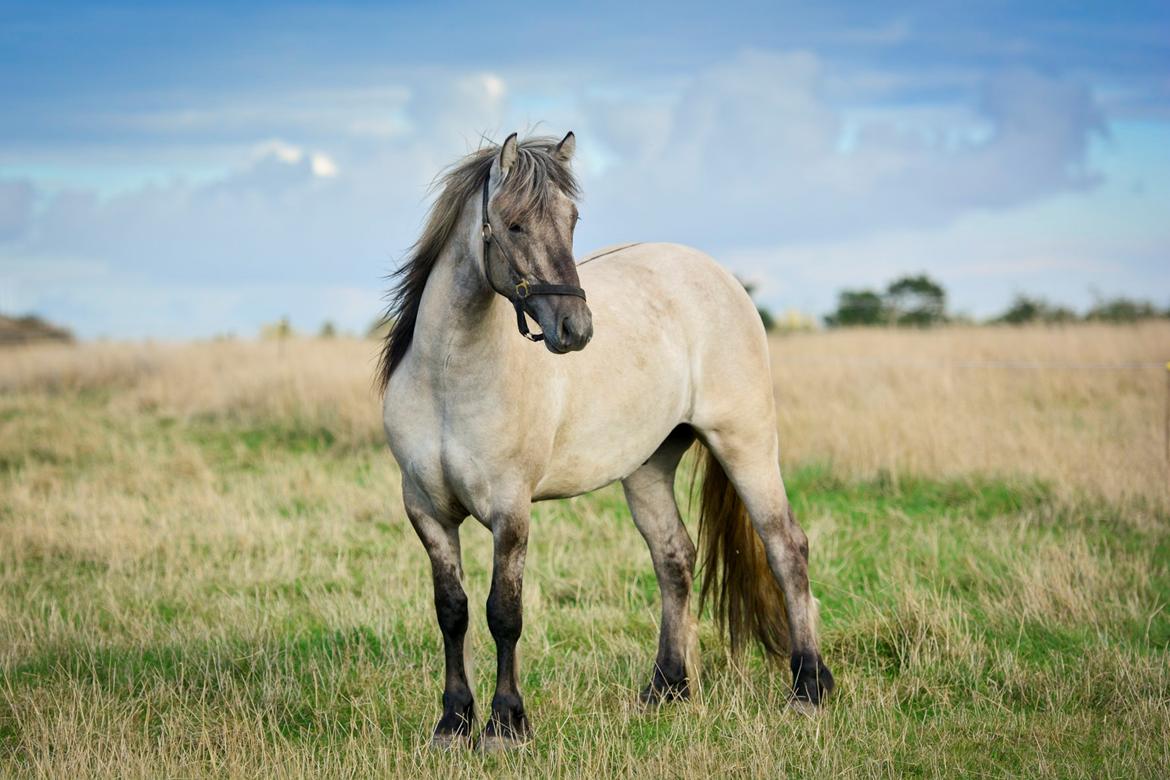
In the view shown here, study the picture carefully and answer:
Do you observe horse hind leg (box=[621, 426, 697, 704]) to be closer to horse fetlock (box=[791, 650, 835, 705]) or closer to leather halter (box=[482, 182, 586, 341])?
horse fetlock (box=[791, 650, 835, 705])

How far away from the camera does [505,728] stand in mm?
4457

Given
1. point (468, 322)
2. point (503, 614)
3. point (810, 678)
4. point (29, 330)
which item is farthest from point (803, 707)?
point (29, 330)

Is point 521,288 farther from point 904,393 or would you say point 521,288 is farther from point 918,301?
point 918,301

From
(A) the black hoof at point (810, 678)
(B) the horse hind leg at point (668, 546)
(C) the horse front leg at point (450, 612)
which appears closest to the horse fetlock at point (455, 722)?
(C) the horse front leg at point (450, 612)

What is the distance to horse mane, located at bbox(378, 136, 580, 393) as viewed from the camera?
3930 mm

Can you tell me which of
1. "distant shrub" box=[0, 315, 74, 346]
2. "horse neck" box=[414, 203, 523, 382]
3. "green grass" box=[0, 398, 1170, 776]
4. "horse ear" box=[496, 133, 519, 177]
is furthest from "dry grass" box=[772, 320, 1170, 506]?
"distant shrub" box=[0, 315, 74, 346]

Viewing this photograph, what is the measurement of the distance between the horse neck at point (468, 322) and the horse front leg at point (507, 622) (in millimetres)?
612

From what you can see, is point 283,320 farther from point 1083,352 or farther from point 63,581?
point 63,581

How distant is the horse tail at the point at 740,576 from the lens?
18.1ft

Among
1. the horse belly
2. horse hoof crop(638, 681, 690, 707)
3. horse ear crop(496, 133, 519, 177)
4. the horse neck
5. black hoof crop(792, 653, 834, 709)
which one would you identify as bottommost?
horse hoof crop(638, 681, 690, 707)

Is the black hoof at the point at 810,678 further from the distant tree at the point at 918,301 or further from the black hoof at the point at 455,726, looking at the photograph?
the distant tree at the point at 918,301

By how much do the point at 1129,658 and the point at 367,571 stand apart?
4.62 m

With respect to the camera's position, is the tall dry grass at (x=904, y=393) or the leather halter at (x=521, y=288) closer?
the leather halter at (x=521, y=288)

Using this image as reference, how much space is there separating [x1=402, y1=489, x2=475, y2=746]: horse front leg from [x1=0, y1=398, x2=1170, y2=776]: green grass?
0.50 ft
